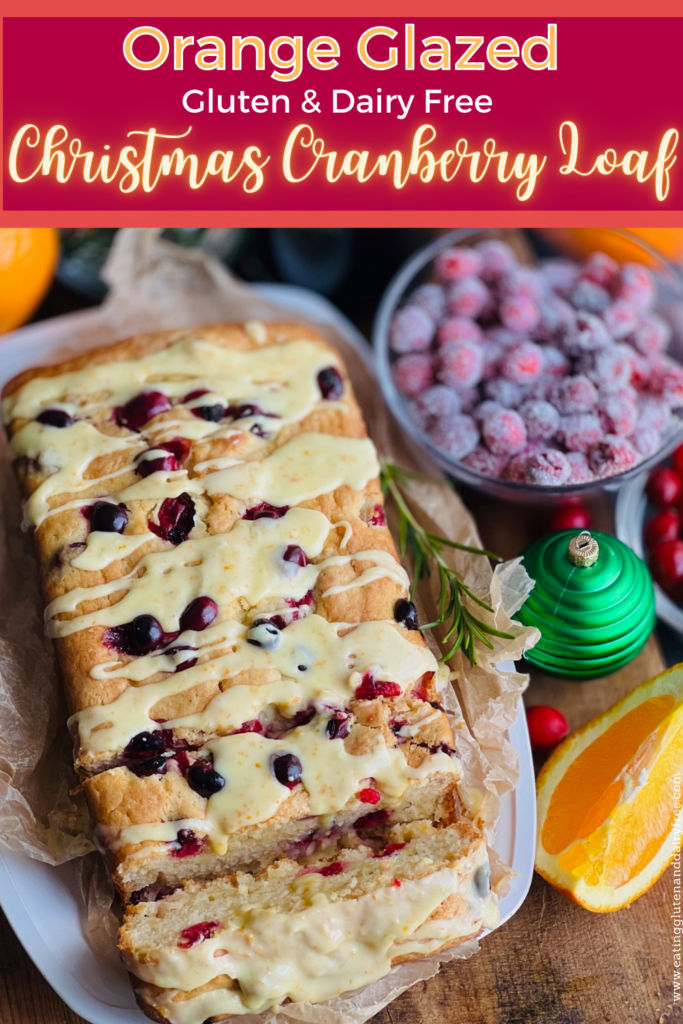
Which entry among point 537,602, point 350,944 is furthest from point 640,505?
point 350,944

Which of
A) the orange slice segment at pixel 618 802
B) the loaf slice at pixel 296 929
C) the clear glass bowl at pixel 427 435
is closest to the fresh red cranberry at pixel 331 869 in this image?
the loaf slice at pixel 296 929

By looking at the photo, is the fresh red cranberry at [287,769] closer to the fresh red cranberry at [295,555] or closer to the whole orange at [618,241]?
the fresh red cranberry at [295,555]

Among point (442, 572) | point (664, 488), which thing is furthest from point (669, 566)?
point (442, 572)

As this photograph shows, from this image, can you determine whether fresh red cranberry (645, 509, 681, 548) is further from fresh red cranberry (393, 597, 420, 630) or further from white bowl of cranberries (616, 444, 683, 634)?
fresh red cranberry (393, 597, 420, 630)

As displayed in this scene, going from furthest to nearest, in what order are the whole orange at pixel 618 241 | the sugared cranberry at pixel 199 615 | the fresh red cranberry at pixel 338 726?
1. the whole orange at pixel 618 241
2. the sugared cranberry at pixel 199 615
3. the fresh red cranberry at pixel 338 726

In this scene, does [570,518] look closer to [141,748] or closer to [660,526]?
[660,526]
